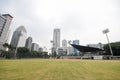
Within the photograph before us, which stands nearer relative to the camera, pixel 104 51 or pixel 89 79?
pixel 89 79

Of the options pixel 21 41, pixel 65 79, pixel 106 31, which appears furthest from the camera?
pixel 21 41

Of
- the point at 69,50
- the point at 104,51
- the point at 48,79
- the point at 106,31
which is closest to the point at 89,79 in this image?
the point at 48,79

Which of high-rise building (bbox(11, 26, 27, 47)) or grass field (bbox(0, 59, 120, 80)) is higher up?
high-rise building (bbox(11, 26, 27, 47))

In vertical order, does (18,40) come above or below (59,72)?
above

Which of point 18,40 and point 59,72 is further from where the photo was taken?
point 18,40

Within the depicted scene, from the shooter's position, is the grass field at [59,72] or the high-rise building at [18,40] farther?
the high-rise building at [18,40]

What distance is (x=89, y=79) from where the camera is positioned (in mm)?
8164

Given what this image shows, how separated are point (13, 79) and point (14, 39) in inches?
5335

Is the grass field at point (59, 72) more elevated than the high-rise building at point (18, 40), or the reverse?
the high-rise building at point (18, 40)

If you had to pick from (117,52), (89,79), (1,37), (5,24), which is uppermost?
(5,24)

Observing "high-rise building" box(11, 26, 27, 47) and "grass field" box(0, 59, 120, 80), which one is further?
"high-rise building" box(11, 26, 27, 47)

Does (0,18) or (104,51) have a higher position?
(0,18)

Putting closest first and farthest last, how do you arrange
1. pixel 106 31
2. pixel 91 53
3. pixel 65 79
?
pixel 65 79, pixel 106 31, pixel 91 53

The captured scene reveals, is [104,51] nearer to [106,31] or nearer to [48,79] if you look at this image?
[106,31]
